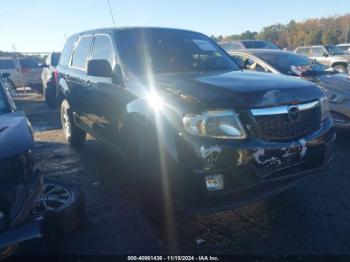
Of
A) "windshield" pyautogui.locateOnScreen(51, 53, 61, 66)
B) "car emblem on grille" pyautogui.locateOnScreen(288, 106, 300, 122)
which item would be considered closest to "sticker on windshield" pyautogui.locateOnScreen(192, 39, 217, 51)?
"car emblem on grille" pyautogui.locateOnScreen(288, 106, 300, 122)

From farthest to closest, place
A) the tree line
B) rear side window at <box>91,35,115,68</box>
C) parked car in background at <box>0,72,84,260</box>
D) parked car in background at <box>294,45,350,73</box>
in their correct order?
the tree line < parked car in background at <box>294,45,350,73</box> < rear side window at <box>91,35,115,68</box> < parked car in background at <box>0,72,84,260</box>

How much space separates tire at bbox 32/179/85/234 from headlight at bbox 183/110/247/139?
4.36 feet

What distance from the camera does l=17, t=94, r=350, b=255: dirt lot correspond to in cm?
298

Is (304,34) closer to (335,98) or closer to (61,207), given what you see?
(335,98)

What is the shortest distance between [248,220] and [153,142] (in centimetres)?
126

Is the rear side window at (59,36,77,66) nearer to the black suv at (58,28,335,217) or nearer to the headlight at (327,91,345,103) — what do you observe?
the black suv at (58,28,335,217)

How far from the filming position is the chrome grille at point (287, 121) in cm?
286

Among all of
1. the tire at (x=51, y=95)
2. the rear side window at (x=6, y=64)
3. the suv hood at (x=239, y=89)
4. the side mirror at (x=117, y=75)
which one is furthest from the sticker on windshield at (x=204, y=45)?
the rear side window at (x=6, y=64)

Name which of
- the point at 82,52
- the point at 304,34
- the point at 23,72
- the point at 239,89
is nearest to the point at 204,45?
the point at 239,89

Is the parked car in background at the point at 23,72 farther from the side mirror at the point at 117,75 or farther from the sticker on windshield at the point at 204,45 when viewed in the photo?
Answer: the side mirror at the point at 117,75

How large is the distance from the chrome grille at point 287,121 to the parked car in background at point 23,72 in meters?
14.2

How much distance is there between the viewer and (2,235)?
7.20 feet

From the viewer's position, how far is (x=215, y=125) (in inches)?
109

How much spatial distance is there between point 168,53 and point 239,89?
4.71ft
